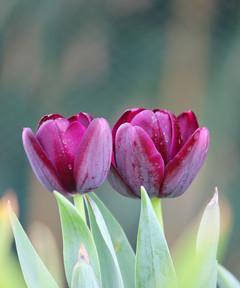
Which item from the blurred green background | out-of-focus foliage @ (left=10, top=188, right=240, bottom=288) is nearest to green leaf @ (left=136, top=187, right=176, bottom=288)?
out-of-focus foliage @ (left=10, top=188, right=240, bottom=288)

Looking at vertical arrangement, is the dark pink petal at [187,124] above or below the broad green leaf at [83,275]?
above

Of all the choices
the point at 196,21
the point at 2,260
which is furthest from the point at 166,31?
the point at 2,260

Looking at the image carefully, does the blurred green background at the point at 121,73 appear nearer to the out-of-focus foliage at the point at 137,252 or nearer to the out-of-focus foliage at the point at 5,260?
the out-of-focus foliage at the point at 137,252

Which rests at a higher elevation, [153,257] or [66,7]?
[66,7]

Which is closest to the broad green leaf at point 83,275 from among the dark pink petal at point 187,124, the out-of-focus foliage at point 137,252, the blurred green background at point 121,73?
the out-of-focus foliage at point 137,252

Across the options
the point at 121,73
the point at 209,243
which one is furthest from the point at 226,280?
the point at 121,73

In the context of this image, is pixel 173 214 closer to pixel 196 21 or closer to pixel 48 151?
pixel 196 21
